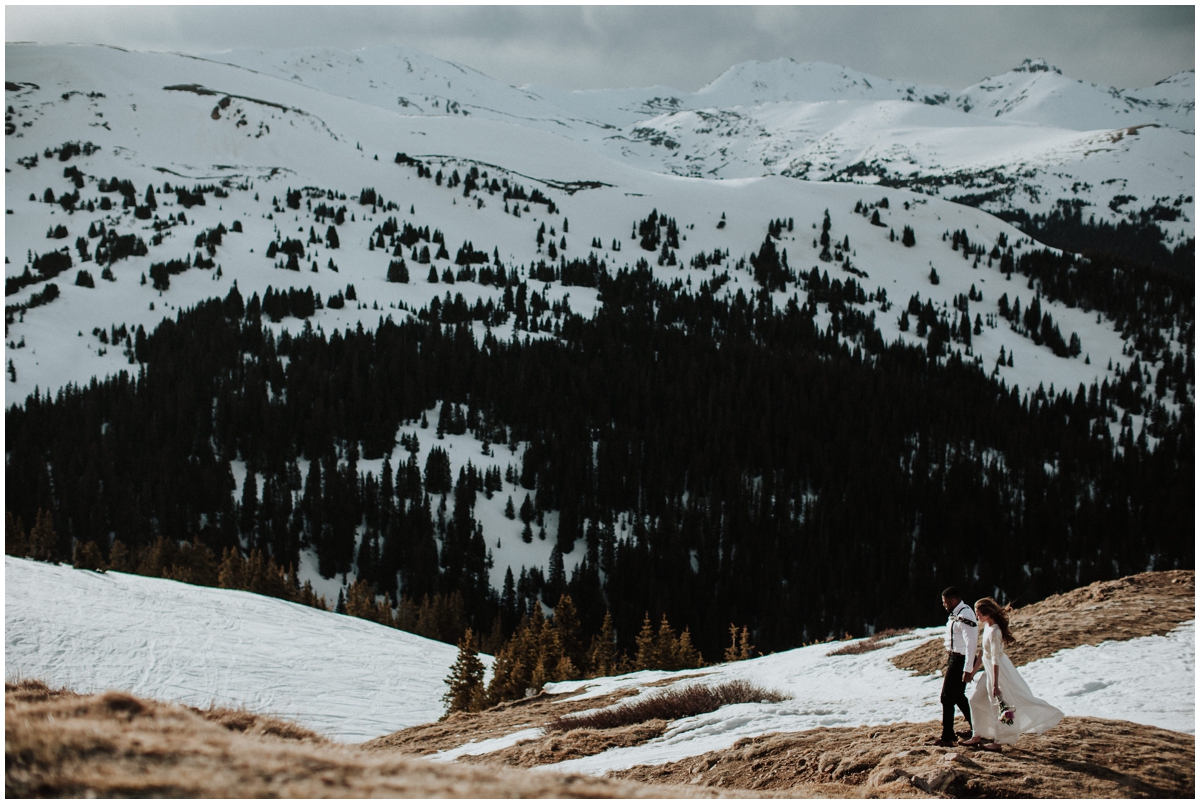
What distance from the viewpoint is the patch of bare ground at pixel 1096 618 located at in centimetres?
1794

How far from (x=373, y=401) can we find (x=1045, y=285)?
188509 mm

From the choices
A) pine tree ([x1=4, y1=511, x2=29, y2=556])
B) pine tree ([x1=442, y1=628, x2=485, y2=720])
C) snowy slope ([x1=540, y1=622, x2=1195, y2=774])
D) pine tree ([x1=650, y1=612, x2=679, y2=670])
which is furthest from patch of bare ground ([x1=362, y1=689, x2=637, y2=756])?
pine tree ([x1=4, y1=511, x2=29, y2=556])

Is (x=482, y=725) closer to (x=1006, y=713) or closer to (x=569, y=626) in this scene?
(x=1006, y=713)

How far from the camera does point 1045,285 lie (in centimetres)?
18988

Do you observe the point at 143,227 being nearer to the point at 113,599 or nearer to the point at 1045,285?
the point at 113,599

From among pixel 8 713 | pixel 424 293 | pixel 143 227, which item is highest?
pixel 143 227

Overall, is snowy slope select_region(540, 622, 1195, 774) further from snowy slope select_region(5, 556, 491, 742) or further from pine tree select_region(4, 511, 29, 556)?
pine tree select_region(4, 511, 29, 556)

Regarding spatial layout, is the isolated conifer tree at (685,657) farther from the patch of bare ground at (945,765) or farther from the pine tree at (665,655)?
the patch of bare ground at (945,765)

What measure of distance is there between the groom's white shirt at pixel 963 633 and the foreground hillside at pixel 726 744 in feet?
4.92

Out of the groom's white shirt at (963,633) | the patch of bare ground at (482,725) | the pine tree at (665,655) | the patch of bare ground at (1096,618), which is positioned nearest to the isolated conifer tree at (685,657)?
the pine tree at (665,655)

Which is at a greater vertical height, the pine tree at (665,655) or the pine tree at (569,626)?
the pine tree at (665,655)

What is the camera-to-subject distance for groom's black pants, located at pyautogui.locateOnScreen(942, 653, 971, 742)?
10.3 m

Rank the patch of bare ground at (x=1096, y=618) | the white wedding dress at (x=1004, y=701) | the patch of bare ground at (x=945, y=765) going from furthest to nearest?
the patch of bare ground at (x=1096, y=618) < the white wedding dress at (x=1004, y=701) < the patch of bare ground at (x=945, y=765)

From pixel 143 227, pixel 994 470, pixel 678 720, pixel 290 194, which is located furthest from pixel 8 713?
pixel 290 194
